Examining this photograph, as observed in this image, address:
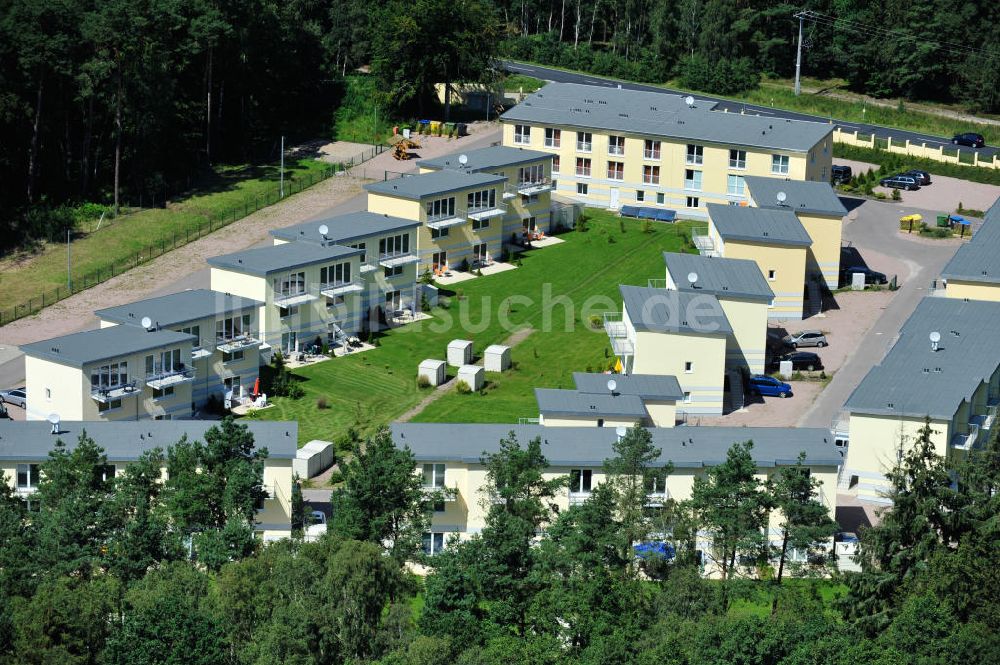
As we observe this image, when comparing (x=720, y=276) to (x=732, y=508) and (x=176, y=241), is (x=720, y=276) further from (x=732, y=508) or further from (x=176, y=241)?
(x=176, y=241)

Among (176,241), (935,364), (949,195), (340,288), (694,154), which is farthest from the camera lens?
(949,195)

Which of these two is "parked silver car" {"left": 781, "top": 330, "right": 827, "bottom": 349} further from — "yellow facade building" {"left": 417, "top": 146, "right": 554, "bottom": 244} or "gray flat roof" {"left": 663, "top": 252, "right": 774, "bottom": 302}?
"yellow facade building" {"left": 417, "top": 146, "right": 554, "bottom": 244}

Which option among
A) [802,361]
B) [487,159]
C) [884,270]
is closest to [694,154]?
[487,159]

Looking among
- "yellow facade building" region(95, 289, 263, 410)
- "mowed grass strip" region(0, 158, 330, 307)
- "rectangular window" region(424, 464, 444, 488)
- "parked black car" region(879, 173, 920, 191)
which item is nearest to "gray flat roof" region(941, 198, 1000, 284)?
"parked black car" region(879, 173, 920, 191)

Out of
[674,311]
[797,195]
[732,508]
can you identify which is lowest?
[732,508]

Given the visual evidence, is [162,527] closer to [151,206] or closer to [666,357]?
[666,357]

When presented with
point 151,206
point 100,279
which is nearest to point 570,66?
point 151,206
